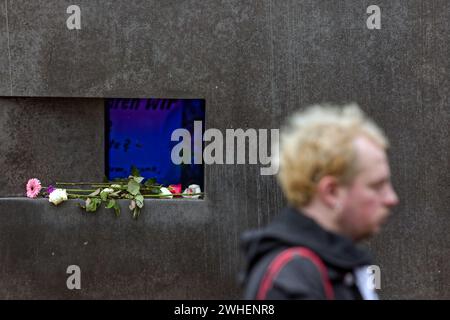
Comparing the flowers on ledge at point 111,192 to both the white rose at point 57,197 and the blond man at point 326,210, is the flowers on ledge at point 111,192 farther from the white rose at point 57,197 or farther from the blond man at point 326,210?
the blond man at point 326,210

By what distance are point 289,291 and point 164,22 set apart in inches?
211

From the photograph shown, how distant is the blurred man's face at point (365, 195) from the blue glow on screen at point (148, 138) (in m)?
5.18

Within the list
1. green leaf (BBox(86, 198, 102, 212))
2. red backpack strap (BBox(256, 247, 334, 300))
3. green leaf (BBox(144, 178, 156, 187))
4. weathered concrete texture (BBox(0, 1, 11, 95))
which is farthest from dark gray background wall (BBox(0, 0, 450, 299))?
red backpack strap (BBox(256, 247, 334, 300))

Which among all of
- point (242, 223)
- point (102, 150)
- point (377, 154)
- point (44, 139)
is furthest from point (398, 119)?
point (377, 154)

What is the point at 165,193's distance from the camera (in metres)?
7.05

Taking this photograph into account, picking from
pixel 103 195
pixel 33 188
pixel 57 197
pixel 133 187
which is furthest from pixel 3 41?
pixel 133 187

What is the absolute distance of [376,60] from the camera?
693 centimetres

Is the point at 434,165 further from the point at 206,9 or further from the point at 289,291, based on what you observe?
the point at 289,291

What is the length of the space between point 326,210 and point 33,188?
544cm

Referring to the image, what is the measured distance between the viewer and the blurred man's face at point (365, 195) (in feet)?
6.64

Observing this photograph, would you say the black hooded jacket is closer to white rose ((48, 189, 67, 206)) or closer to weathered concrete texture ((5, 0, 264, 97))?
weathered concrete texture ((5, 0, 264, 97))

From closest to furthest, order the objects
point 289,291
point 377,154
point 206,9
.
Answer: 1. point 289,291
2. point 377,154
3. point 206,9

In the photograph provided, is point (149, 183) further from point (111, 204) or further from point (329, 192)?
point (329, 192)

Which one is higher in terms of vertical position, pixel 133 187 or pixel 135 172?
pixel 135 172
